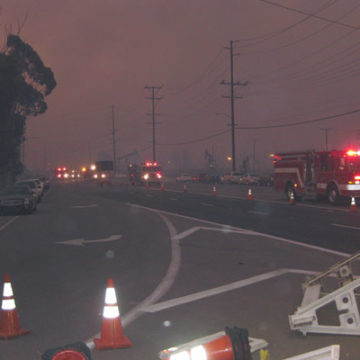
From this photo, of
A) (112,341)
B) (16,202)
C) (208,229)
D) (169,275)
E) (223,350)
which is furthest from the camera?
(16,202)

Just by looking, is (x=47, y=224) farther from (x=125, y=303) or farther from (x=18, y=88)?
(x=18, y=88)

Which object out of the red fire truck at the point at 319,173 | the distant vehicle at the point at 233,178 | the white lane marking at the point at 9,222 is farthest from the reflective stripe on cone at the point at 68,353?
the distant vehicle at the point at 233,178

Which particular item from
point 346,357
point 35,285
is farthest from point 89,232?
point 346,357

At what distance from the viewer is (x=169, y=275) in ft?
36.2

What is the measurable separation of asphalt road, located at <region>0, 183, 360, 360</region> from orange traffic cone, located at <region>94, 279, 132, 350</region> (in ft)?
0.48

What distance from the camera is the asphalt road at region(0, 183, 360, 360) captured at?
6.87 metres

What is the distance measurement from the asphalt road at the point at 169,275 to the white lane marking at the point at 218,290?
17 mm

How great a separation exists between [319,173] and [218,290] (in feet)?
74.8

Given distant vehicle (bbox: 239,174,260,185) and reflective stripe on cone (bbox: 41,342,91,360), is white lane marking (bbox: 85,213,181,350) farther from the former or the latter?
distant vehicle (bbox: 239,174,260,185)

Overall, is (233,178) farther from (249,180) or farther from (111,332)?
(111,332)

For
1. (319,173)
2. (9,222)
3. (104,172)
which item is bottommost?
(9,222)

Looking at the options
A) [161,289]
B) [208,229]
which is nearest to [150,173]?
[208,229]

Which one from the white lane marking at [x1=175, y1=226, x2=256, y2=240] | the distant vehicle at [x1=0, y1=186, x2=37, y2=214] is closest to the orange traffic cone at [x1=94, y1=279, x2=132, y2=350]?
the white lane marking at [x1=175, y1=226, x2=256, y2=240]

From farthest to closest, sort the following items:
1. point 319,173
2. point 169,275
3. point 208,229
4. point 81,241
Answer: point 319,173, point 208,229, point 81,241, point 169,275
